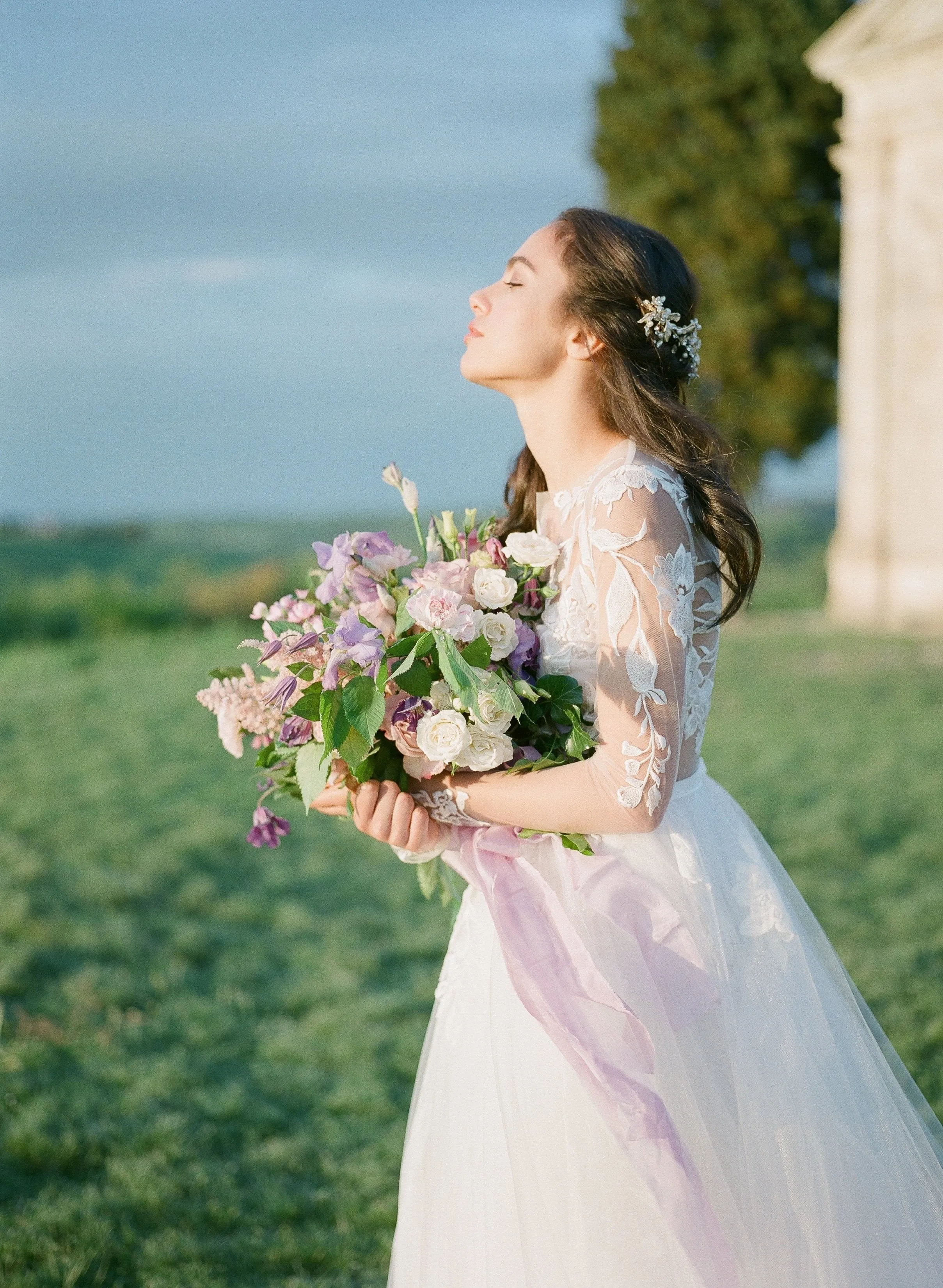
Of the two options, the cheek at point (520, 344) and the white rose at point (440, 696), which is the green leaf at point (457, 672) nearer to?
the white rose at point (440, 696)

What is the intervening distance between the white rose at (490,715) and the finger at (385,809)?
9.3 inches

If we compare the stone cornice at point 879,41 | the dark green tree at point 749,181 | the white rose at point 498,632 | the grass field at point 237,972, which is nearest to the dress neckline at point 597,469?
the white rose at point 498,632

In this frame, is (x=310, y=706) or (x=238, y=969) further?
(x=238, y=969)

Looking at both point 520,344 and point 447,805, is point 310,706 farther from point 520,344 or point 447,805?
point 520,344

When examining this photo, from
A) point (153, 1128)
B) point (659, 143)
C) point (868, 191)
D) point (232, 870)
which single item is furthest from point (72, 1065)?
point (659, 143)

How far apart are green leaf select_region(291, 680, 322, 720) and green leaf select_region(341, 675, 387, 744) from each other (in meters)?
0.07

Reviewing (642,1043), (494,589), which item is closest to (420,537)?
(494,589)

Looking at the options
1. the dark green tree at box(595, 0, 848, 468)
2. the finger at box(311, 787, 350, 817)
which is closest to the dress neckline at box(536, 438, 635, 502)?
the finger at box(311, 787, 350, 817)

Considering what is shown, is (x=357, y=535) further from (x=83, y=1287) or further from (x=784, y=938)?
(x=83, y=1287)

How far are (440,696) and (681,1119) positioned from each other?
88cm

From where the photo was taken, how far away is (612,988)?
2.06 m

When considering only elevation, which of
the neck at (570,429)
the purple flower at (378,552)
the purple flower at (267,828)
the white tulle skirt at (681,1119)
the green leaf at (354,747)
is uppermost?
the neck at (570,429)

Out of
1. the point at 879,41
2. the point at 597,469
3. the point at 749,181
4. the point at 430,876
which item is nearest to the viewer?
the point at 597,469

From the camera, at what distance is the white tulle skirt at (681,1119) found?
2047mm
